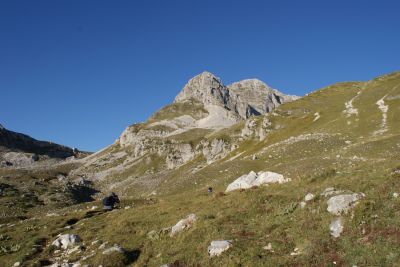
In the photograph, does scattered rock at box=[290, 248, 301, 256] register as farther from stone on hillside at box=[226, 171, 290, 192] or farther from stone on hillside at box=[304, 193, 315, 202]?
stone on hillside at box=[226, 171, 290, 192]

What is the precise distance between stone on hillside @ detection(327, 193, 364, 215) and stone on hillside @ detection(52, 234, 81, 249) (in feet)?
52.0

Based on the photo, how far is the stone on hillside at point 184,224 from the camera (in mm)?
23469

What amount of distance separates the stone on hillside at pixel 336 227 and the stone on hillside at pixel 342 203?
2.62ft

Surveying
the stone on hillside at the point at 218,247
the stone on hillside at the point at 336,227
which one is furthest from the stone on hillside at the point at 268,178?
the stone on hillside at the point at 218,247

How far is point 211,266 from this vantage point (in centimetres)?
1811

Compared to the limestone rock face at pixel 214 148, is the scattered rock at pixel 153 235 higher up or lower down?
lower down

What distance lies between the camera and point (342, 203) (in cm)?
1986

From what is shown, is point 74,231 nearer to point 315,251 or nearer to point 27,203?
point 315,251

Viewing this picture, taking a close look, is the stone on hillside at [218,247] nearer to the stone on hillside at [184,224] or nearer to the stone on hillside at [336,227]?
the stone on hillside at [184,224]

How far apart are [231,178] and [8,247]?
4882 centimetres

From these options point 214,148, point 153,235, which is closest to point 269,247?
point 153,235

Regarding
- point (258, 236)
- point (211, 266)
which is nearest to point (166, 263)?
point (211, 266)

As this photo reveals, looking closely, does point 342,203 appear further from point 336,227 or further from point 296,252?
point 296,252

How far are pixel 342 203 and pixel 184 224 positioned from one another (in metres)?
9.05
